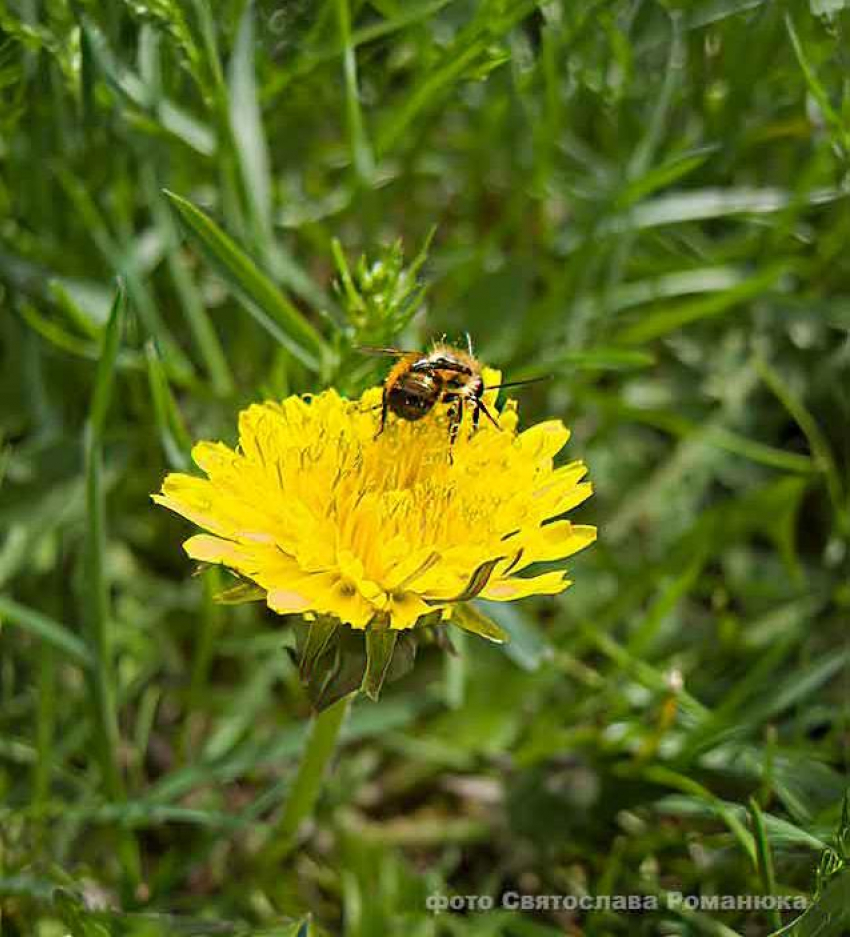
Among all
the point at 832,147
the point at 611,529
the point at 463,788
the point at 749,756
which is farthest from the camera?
the point at 611,529

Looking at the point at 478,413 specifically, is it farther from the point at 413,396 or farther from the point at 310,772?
the point at 310,772

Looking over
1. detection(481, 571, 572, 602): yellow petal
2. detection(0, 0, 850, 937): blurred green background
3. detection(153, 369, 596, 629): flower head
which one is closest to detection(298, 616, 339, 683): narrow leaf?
detection(153, 369, 596, 629): flower head

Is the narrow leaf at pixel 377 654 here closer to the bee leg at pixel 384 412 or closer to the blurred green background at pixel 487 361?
the bee leg at pixel 384 412

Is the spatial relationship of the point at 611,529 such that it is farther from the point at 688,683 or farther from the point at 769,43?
the point at 769,43

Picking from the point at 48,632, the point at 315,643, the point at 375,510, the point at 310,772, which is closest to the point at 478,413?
the point at 375,510

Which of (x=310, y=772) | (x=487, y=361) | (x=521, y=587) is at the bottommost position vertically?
(x=310, y=772)

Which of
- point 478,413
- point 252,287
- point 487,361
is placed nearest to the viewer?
point 478,413

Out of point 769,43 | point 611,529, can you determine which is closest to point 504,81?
point 769,43

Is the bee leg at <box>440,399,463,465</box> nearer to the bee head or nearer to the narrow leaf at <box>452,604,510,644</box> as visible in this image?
the bee head
